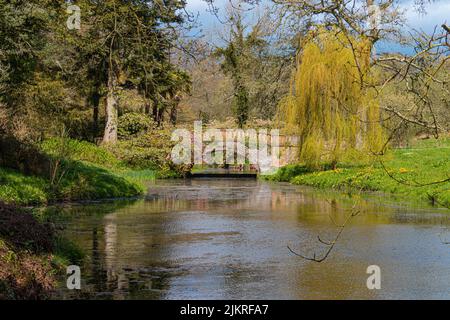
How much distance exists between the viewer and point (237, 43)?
51.3 metres

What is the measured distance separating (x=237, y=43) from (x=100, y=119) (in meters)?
12.2

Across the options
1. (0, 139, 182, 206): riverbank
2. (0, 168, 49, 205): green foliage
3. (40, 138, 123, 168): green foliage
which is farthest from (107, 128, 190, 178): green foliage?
(0, 168, 49, 205): green foliage

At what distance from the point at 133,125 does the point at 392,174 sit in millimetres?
21547

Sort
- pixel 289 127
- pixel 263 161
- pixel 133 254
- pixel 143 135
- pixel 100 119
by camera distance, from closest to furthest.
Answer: pixel 133 254 < pixel 289 127 < pixel 143 135 < pixel 263 161 < pixel 100 119

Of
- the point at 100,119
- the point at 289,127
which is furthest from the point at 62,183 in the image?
the point at 100,119

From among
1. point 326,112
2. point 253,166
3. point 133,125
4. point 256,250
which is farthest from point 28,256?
point 253,166

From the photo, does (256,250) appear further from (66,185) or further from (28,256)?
(66,185)

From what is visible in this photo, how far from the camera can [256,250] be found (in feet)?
42.1

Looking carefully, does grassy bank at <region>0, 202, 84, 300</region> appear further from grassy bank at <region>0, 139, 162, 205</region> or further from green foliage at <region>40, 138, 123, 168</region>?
green foliage at <region>40, 138, 123, 168</region>

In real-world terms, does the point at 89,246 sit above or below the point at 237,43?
below

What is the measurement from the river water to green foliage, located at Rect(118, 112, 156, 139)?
18.8 m

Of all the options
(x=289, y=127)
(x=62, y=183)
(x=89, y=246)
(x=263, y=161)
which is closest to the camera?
(x=89, y=246)

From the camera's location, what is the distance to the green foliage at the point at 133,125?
41.0 metres
